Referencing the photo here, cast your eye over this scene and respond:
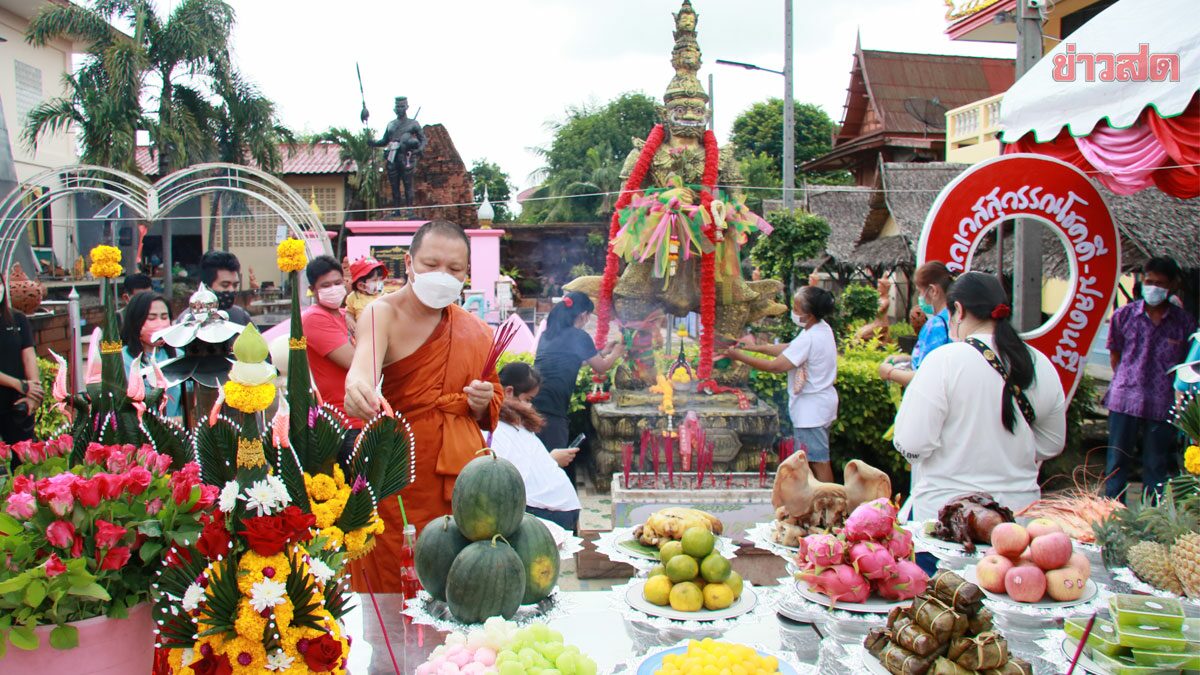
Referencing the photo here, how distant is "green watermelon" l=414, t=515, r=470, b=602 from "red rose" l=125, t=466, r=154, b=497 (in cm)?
63

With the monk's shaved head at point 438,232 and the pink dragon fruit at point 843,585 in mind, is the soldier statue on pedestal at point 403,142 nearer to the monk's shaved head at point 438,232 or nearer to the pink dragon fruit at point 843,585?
the monk's shaved head at point 438,232

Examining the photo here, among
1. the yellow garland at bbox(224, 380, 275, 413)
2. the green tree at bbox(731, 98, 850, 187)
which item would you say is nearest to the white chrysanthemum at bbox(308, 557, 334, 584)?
the yellow garland at bbox(224, 380, 275, 413)

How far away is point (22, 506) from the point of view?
1465mm

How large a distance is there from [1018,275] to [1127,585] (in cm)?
494

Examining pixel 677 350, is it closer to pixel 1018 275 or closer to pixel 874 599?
pixel 1018 275

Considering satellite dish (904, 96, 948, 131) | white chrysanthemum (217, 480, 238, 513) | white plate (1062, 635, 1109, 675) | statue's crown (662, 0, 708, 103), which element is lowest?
white plate (1062, 635, 1109, 675)

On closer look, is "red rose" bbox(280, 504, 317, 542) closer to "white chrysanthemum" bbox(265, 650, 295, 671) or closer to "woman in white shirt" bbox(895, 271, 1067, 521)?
"white chrysanthemum" bbox(265, 650, 295, 671)

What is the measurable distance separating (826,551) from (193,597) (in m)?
1.31

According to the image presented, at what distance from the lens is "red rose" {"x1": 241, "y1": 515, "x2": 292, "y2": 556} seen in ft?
4.58

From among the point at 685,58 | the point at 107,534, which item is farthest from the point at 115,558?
the point at 685,58

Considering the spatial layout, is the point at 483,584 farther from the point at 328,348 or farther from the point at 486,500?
the point at 328,348

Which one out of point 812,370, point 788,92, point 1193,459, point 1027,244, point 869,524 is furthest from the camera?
point 788,92

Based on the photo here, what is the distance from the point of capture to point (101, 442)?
6.32 feet

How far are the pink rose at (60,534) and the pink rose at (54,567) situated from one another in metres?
0.03
